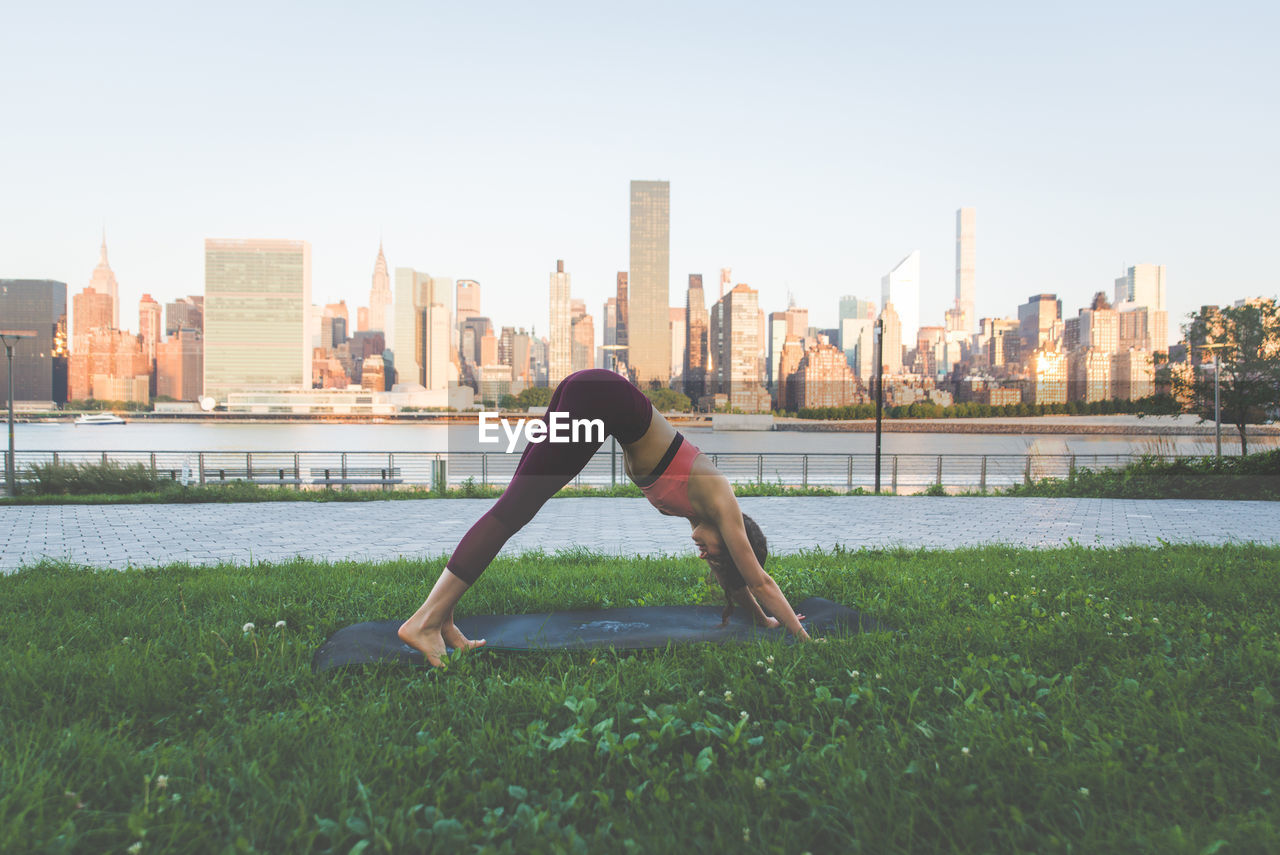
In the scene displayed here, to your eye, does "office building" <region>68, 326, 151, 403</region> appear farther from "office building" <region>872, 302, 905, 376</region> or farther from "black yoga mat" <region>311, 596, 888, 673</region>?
"black yoga mat" <region>311, 596, 888, 673</region>

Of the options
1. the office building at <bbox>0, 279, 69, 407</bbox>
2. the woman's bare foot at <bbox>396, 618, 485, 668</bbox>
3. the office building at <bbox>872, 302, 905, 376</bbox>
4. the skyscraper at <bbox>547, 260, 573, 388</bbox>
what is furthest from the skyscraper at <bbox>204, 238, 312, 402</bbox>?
the woman's bare foot at <bbox>396, 618, 485, 668</bbox>

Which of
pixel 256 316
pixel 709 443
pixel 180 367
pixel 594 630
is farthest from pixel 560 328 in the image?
pixel 594 630

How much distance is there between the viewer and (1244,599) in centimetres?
367

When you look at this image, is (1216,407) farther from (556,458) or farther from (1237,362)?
(556,458)

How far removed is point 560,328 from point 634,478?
174 m

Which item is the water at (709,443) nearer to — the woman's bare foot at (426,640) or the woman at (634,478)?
the woman at (634,478)

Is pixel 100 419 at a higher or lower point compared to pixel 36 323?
lower

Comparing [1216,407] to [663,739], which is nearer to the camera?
[663,739]

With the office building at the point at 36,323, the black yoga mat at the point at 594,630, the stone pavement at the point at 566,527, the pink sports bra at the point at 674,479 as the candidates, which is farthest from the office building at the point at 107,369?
the pink sports bra at the point at 674,479

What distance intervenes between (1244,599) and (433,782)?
13.8 feet

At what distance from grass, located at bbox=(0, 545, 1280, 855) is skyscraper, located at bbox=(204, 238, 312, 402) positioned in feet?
485

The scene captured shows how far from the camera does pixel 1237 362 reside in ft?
61.9

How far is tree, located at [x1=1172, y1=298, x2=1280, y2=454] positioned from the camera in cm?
1778

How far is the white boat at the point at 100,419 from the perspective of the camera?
105875 mm
